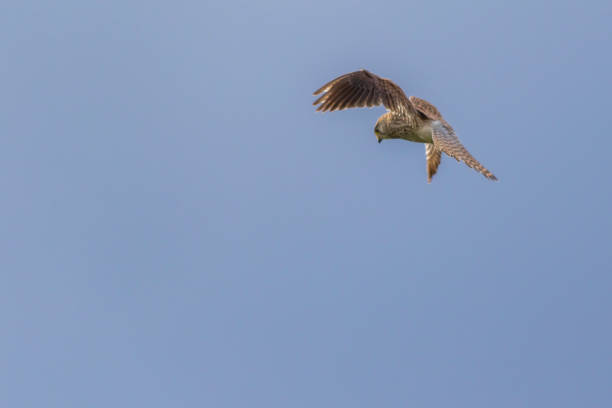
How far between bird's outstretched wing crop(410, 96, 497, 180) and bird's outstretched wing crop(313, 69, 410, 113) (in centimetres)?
114

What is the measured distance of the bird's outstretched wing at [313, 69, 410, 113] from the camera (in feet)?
36.2

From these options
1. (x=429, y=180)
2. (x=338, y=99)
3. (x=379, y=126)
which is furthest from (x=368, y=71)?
(x=429, y=180)

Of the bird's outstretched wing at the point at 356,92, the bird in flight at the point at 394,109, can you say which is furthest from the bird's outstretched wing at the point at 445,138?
the bird's outstretched wing at the point at 356,92

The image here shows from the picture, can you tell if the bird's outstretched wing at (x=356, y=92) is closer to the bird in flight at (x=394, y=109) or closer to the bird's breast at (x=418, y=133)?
the bird in flight at (x=394, y=109)

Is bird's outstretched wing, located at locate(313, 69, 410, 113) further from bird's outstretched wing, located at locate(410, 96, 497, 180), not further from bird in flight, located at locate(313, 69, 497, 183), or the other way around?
bird's outstretched wing, located at locate(410, 96, 497, 180)

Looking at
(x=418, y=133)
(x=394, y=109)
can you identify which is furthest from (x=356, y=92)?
(x=418, y=133)

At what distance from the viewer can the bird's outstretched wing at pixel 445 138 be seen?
11289 mm

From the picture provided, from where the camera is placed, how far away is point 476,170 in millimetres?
11055

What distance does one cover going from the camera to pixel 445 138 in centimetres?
1206

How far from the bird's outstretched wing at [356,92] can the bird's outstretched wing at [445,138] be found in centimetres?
114

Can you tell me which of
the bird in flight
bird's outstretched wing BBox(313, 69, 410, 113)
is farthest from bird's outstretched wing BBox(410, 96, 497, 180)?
bird's outstretched wing BBox(313, 69, 410, 113)

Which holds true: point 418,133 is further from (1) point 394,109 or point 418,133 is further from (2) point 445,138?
(1) point 394,109

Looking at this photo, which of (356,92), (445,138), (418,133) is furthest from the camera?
(418,133)

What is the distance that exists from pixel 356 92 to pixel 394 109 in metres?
0.88
